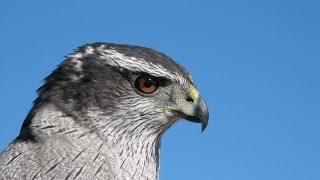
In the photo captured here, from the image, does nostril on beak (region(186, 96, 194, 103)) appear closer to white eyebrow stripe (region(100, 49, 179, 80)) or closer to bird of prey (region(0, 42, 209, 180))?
bird of prey (region(0, 42, 209, 180))

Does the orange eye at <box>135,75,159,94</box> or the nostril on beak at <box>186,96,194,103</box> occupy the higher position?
the nostril on beak at <box>186,96,194,103</box>

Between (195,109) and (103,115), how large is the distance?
1175mm

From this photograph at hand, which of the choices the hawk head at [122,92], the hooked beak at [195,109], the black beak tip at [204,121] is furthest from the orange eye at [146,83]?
the black beak tip at [204,121]

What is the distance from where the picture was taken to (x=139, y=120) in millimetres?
9969

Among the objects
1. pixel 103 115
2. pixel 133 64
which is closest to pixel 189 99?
pixel 133 64

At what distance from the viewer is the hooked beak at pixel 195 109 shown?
10.3 meters

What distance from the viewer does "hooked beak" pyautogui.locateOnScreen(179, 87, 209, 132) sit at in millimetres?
10297

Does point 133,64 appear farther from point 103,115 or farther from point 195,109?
point 195,109

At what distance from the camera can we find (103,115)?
32.2ft

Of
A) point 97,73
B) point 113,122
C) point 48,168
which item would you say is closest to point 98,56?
point 97,73

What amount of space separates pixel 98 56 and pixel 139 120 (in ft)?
3.06

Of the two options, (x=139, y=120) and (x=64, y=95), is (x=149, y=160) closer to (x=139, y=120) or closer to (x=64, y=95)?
(x=139, y=120)

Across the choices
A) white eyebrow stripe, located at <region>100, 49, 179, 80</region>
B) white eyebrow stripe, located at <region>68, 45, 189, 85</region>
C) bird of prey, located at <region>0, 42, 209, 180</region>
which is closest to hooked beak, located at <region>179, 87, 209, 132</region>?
bird of prey, located at <region>0, 42, 209, 180</region>

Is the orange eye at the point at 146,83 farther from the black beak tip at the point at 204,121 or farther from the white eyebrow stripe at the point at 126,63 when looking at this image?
the black beak tip at the point at 204,121
